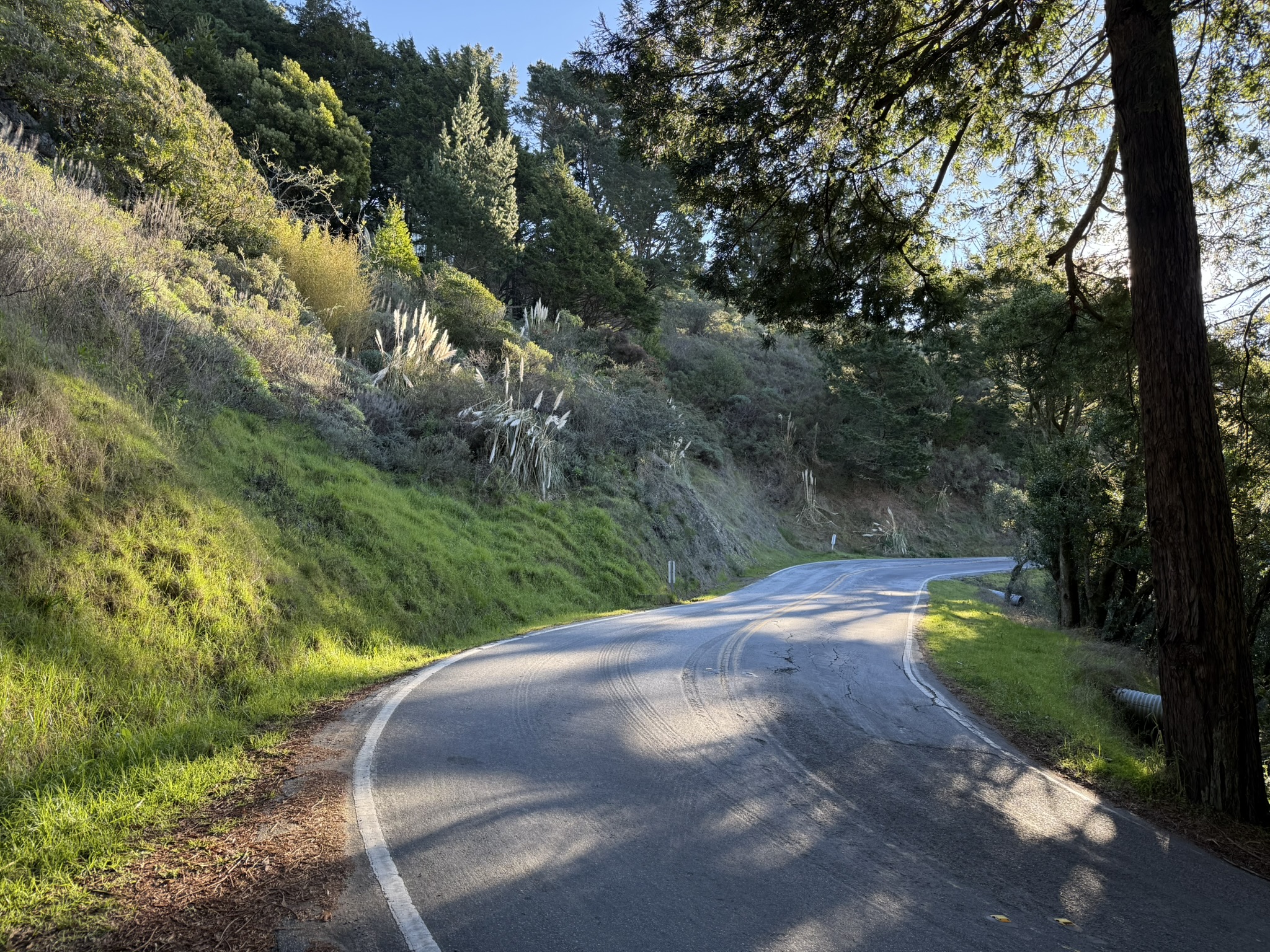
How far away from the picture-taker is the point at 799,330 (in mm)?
9148

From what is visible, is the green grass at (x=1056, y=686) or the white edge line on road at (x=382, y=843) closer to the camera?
the white edge line on road at (x=382, y=843)

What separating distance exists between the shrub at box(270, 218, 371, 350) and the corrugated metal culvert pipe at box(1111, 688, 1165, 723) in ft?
56.0

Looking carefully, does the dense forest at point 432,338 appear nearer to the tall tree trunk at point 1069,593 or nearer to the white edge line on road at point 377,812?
the tall tree trunk at point 1069,593

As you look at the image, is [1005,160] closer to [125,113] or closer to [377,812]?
[377,812]

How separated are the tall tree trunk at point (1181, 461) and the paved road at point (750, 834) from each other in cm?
124

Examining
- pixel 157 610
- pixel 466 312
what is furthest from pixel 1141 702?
pixel 466 312

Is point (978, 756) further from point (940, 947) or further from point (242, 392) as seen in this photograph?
point (242, 392)

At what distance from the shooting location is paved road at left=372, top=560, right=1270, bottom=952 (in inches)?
130

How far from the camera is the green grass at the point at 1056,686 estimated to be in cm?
633

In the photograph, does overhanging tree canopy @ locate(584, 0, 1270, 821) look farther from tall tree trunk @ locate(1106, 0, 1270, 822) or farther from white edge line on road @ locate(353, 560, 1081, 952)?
white edge line on road @ locate(353, 560, 1081, 952)

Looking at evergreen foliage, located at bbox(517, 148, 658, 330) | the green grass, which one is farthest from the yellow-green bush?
evergreen foliage, located at bbox(517, 148, 658, 330)

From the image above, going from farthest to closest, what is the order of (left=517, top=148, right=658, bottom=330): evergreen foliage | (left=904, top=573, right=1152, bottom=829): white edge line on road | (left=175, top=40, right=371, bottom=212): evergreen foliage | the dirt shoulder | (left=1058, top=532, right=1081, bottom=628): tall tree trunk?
(left=517, top=148, right=658, bottom=330): evergreen foliage, (left=175, top=40, right=371, bottom=212): evergreen foliage, (left=1058, top=532, right=1081, bottom=628): tall tree trunk, (left=904, top=573, right=1152, bottom=829): white edge line on road, the dirt shoulder

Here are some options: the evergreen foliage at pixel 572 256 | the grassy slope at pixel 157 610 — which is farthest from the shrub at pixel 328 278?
the evergreen foliage at pixel 572 256

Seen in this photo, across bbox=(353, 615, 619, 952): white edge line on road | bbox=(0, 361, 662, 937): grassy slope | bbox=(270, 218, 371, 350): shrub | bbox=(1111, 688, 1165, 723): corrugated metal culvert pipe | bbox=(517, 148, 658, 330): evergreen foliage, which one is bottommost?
bbox=(1111, 688, 1165, 723): corrugated metal culvert pipe
